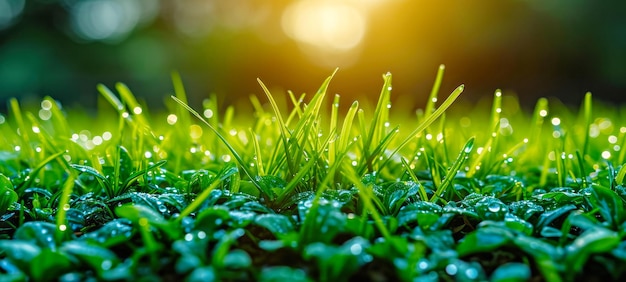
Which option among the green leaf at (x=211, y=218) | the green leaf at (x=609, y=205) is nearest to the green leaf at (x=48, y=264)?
the green leaf at (x=211, y=218)

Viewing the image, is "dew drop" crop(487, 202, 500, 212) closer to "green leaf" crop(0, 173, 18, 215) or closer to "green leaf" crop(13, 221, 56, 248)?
"green leaf" crop(13, 221, 56, 248)

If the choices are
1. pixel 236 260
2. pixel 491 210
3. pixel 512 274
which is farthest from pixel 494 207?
pixel 236 260

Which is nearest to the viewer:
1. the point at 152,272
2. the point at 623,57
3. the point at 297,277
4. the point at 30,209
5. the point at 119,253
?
the point at 297,277

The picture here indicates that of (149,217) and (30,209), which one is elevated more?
(149,217)

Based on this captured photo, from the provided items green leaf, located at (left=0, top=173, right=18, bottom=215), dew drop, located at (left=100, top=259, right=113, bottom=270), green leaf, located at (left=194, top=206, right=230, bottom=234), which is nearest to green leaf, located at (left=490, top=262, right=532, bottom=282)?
green leaf, located at (left=194, top=206, right=230, bottom=234)

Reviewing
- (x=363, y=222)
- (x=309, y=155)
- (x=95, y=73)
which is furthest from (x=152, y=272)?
(x=95, y=73)

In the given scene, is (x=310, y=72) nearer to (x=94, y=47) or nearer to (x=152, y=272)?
(x=94, y=47)

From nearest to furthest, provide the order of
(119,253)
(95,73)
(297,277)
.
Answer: (297,277) → (119,253) → (95,73)

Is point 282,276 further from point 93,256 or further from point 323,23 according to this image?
point 323,23
